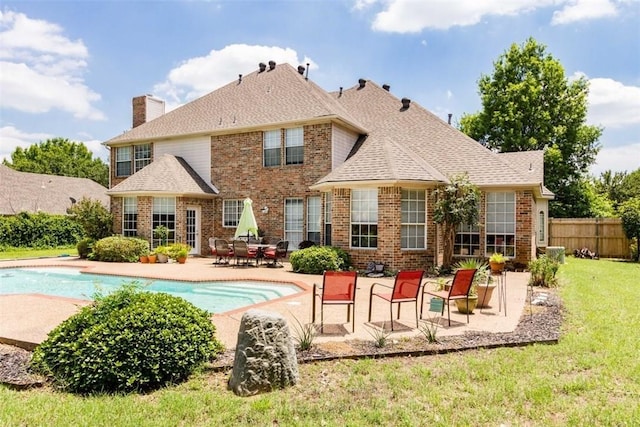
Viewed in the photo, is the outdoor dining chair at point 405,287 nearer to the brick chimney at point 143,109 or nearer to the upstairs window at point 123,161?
the upstairs window at point 123,161

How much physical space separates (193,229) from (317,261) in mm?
8812

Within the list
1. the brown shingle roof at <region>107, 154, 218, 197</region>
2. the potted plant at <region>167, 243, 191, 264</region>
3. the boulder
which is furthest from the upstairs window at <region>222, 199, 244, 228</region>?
the boulder

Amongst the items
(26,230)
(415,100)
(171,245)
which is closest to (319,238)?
(171,245)

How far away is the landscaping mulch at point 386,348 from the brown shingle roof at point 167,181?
14.0m

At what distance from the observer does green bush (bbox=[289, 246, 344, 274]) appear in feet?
47.9

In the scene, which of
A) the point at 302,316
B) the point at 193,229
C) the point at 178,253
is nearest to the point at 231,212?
the point at 193,229

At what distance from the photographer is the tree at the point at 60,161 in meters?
58.9

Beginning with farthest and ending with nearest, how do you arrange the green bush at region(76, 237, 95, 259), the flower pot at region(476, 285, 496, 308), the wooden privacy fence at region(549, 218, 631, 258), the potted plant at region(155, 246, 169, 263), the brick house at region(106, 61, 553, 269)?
the wooden privacy fence at region(549, 218, 631, 258) < the green bush at region(76, 237, 95, 259) < the potted plant at region(155, 246, 169, 263) < the brick house at region(106, 61, 553, 269) < the flower pot at region(476, 285, 496, 308)

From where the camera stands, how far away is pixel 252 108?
21250 millimetres

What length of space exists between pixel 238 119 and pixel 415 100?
9.07m

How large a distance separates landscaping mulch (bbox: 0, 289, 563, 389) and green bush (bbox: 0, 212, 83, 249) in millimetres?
22105

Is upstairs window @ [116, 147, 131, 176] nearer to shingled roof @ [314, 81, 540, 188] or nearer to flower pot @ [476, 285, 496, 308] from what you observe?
shingled roof @ [314, 81, 540, 188]

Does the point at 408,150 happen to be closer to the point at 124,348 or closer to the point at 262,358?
the point at 262,358

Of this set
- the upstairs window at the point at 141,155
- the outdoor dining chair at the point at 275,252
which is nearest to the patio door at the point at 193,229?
the upstairs window at the point at 141,155
